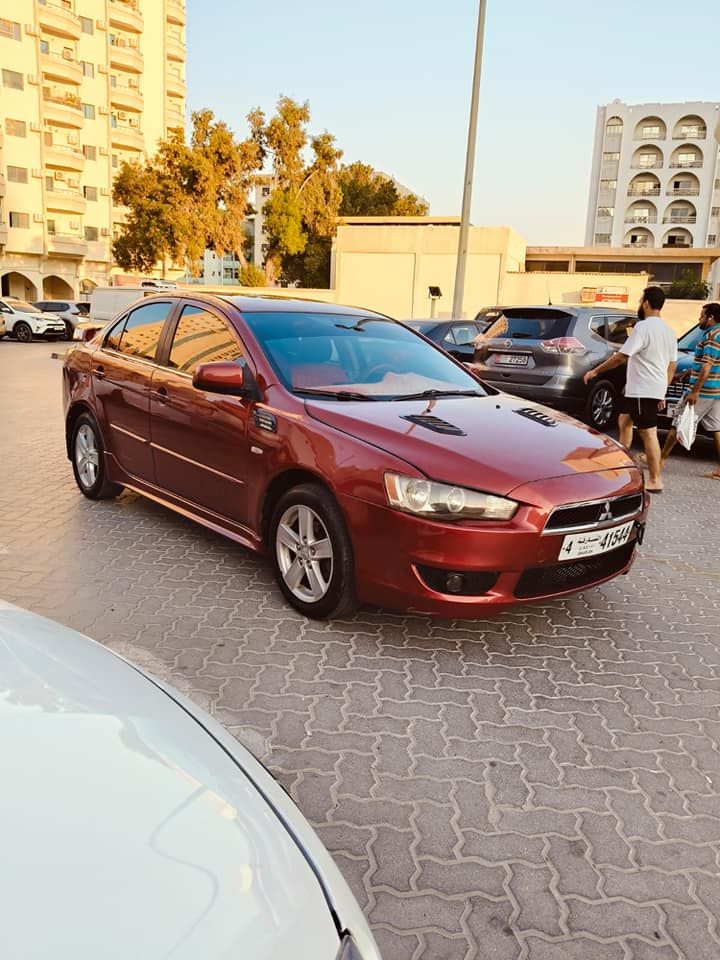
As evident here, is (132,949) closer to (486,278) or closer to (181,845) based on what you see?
(181,845)

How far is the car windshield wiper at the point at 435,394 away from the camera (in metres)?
4.37

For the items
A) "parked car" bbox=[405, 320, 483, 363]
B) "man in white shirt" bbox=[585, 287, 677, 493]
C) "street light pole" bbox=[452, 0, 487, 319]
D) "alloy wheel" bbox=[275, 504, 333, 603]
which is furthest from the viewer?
"street light pole" bbox=[452, 0, 487, 319]

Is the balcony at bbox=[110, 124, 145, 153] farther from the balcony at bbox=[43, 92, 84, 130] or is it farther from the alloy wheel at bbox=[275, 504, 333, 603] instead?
the alloy wheel at bbox=[275, 504, 333, 603]

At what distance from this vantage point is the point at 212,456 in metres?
4.51

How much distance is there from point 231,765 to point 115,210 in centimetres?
6614

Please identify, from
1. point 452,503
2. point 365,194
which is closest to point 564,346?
point 452,503

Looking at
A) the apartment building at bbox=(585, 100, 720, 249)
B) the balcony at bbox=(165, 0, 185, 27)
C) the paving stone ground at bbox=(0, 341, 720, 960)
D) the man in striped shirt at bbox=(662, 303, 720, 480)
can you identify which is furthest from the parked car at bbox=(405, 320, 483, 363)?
the apartment building at bbox=(585, 100, 720, 249)

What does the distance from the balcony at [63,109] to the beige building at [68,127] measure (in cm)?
7

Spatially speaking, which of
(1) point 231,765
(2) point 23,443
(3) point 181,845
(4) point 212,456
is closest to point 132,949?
(3) point 181,845

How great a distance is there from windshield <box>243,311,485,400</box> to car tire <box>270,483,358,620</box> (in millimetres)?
663

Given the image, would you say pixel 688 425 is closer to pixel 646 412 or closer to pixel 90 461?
pixel 646 412

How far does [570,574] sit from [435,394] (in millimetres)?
1380

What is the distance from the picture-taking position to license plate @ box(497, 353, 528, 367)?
32.0 ft

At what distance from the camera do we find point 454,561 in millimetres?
3385
